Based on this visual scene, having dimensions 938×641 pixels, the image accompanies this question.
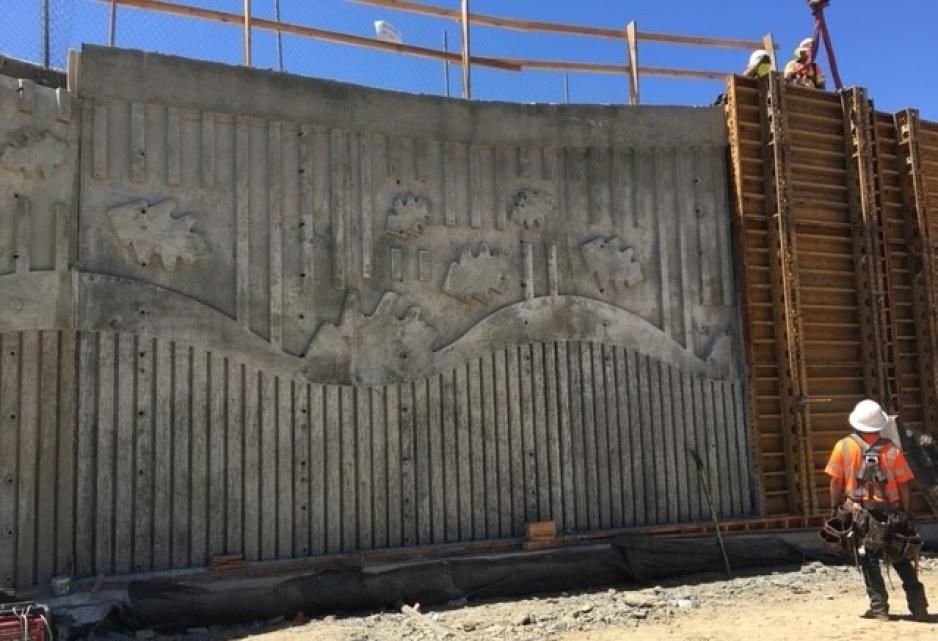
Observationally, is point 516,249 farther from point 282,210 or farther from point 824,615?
point 824,615

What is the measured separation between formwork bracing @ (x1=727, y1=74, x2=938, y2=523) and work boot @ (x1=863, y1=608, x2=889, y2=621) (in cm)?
340

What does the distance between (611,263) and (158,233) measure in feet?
17.5

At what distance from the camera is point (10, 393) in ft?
26.9

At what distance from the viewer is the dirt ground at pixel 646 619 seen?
767 cm

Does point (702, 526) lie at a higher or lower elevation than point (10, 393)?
lower

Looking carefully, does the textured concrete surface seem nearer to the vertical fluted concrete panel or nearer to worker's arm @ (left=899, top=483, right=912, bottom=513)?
the vertical fluted concrete panel

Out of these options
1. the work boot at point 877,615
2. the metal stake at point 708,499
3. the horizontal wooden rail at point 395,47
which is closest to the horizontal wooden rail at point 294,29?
the horizontal wooden rail at point 395,47

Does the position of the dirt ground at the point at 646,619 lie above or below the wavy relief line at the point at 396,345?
below

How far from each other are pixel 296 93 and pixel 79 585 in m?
5.41

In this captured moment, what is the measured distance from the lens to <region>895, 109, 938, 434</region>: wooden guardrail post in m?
12.4

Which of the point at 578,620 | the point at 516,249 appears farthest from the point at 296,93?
the point at 578,620

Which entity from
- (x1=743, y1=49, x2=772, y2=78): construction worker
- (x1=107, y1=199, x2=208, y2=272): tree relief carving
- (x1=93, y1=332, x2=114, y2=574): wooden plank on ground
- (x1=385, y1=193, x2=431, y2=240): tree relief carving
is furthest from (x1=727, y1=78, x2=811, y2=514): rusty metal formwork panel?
(x1=93, y1=332, x2=114, y2=574): wooden plank on ground

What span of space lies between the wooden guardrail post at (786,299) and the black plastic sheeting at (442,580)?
3.12 feet

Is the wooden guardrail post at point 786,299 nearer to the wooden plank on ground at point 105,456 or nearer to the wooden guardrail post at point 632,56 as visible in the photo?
the wooden guardrail post at point 632,56
